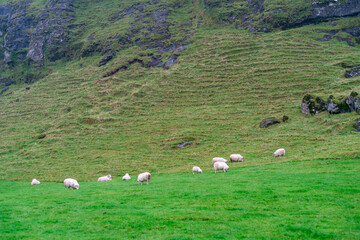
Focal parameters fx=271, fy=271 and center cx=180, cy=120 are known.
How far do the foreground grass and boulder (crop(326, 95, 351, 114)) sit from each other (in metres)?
27.2

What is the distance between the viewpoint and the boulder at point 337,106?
135 ft

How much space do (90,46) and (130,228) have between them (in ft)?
396

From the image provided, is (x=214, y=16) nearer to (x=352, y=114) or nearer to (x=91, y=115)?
(x=91, y=115)

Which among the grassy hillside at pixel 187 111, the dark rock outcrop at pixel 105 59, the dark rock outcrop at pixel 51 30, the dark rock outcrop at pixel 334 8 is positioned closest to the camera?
the grassy hillside at pixel 187 111

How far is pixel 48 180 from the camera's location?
1431 inches

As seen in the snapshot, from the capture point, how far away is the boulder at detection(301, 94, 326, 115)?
4594cm

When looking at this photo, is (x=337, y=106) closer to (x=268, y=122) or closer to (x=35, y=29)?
(x=268, y=122)

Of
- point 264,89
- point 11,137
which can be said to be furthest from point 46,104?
point 264,89

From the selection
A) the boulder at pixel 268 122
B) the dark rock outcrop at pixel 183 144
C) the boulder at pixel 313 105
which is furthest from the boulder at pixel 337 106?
the dark rock outcrop at pixel 183 144

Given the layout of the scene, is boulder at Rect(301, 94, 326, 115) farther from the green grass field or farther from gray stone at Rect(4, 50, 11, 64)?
gray stone at Rect(4, 50, 11, 64)

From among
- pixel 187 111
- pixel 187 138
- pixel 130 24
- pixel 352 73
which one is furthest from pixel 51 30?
pixel 352 73

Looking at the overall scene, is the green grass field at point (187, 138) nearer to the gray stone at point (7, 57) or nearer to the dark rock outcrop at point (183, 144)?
the dark rock outcrop at point (183, 144)

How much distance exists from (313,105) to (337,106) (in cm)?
504

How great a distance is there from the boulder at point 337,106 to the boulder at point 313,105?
2.16 metres
